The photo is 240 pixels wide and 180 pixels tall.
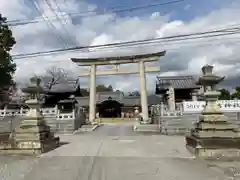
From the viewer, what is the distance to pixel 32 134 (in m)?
10.9

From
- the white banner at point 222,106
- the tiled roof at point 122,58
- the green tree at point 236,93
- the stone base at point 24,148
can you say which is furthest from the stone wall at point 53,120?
the green tree at point 236,93

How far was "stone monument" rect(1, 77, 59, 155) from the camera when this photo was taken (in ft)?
35.2

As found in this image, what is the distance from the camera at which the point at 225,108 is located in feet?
74.5

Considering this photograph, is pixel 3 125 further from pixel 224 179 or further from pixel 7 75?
pixel 224 179

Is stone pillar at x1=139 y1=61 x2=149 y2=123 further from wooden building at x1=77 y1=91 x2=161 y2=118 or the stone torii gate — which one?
wooden building at x1=77 y1=91 x2=161 y2=118

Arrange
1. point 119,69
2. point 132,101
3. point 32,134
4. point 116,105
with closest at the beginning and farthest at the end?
point 32,134
point 119,69
point 116,105
point 132,101

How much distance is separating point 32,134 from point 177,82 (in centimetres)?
3165

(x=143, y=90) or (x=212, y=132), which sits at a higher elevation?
(x=143, y=90)

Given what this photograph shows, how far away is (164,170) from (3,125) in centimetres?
2117

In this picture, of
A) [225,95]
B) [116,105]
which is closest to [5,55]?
[116,105]

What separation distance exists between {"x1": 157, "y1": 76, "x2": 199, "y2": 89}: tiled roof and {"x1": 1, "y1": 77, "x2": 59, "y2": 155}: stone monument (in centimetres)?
2845

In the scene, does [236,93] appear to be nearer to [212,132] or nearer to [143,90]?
[143,90]

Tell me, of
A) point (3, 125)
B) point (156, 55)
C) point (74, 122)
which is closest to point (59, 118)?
point (74, 122)

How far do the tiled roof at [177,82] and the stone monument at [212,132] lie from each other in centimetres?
2793
